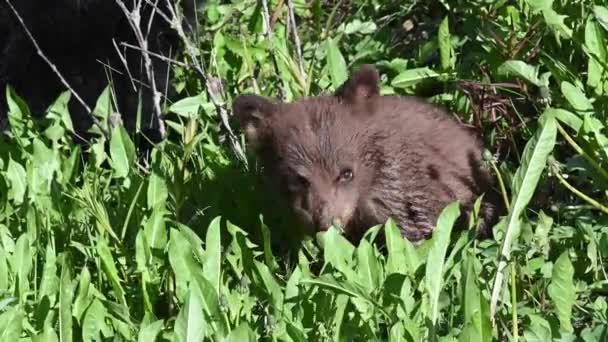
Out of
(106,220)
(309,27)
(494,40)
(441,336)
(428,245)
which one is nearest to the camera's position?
(441,336)

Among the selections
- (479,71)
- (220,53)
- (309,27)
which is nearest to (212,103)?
(220,53)

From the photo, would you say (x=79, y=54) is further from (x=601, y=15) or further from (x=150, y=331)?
(x=601, y=15)

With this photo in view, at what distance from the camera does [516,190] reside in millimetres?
4500

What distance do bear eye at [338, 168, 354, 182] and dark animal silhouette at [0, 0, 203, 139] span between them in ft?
5.48

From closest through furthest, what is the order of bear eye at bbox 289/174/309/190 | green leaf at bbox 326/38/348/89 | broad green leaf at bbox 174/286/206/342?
broad green leaf at bbox 174/286/206/342 → bear eye at bbox 289/174/309/190 → green leaf at bbox 326/38/348/89

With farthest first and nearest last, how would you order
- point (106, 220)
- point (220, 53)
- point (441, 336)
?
point (220, 53) → point (106, 220) → point (441, 336)

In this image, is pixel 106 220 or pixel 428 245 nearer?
pixel 428 245

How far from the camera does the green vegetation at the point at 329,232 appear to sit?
14.7 feet

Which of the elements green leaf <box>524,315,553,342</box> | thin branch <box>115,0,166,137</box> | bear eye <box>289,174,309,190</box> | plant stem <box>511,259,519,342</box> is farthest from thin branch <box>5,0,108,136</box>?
green leaf <box>524,315,553,342</box>

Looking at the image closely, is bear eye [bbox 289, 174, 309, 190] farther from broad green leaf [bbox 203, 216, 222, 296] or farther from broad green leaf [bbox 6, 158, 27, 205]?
broad green leaf [bbox 6, 158, 27, 205]

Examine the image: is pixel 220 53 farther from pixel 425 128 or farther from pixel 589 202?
pixel 589 202

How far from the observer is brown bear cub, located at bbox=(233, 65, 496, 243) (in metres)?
5.35

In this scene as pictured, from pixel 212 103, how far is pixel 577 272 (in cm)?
201

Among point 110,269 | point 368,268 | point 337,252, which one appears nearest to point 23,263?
point 110,269
